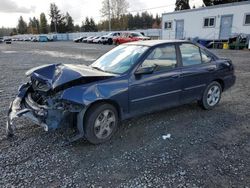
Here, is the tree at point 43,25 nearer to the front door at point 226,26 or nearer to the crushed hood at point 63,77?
the front door at point 226,26

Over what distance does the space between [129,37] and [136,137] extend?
84.9 ft

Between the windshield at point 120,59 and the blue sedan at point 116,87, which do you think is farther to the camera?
the windshield at point 120,59

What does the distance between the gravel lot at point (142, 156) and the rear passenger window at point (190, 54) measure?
115 centimetres

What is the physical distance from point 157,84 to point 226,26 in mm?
22562

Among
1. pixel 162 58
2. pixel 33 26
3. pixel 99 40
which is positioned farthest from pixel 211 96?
pixel 33 26

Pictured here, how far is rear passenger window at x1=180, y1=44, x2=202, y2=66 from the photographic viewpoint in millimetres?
4950

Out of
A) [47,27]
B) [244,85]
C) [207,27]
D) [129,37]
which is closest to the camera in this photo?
[244,85]

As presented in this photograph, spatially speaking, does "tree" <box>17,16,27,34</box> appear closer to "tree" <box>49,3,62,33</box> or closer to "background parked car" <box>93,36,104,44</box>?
"tree" <box>49,3,62,33</box>

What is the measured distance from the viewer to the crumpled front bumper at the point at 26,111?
12.1ft

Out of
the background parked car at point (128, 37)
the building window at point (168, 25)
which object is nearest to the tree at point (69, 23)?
the background parked car at point (128, 37)

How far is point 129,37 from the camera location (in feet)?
95.1

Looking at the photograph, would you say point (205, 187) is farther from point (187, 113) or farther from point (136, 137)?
point (187, 113)

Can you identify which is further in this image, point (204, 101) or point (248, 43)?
point (248, 43)

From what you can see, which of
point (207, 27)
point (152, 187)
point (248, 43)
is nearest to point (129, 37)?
point (207, 27)
